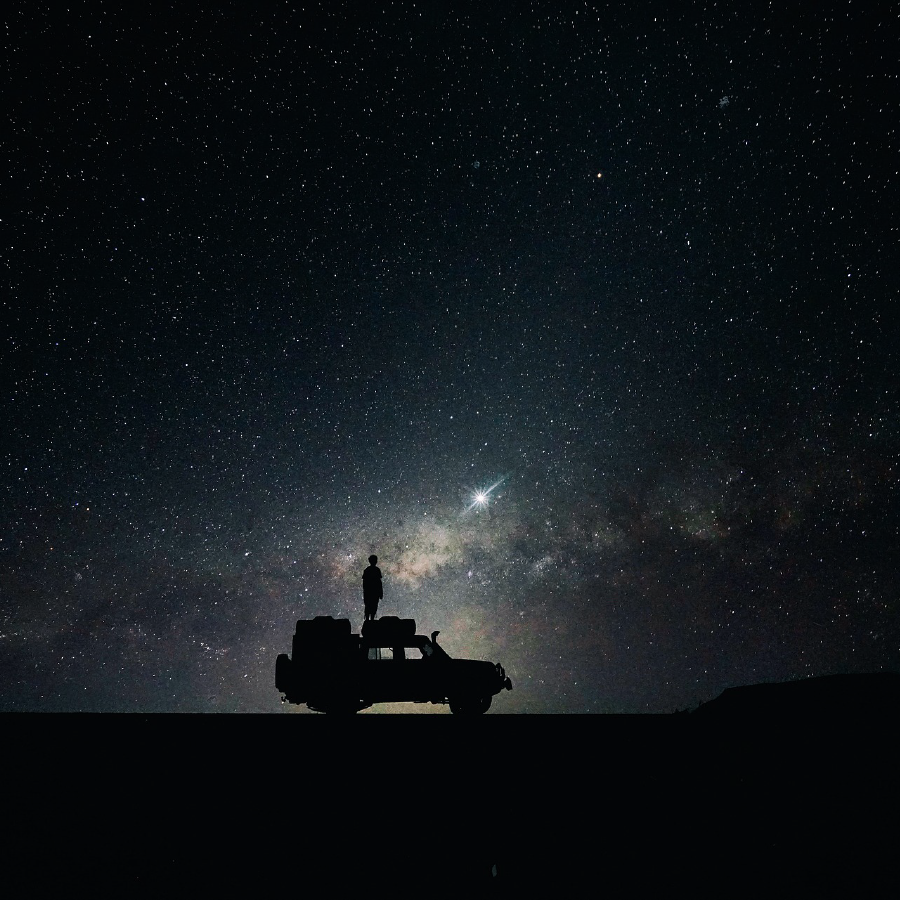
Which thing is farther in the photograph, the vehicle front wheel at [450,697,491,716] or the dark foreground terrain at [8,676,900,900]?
the vehicle front wheel at [450,697,491,716]

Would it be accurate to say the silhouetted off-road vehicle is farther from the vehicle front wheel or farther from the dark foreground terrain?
the dark foreground terrain

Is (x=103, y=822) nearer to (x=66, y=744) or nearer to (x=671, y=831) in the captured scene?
(x=66, y=744)

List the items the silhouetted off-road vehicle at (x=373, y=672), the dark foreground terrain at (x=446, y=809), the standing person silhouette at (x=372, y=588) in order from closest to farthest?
the dark foreground terrain at (x=446, y=809)
the silhouetted off-road vehicle at (x=373, y=672)
the standing person silhouette at (x=372, y=588)

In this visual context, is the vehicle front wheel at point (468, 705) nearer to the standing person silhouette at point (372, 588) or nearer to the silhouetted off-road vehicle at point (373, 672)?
the silhouetted off-road vehicle at point (373, 672)

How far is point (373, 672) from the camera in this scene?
31.6ft

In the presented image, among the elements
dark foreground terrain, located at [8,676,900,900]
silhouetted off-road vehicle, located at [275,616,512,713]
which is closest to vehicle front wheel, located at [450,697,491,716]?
silhouetted off-road vehicle, located at [275,616,512,713]

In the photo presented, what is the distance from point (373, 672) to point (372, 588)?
7.63 ft

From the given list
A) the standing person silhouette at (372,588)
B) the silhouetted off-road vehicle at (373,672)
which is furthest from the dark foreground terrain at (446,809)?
the standing person silhouette at (372,588)

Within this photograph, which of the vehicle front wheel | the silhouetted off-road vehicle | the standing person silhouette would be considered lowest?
the vehicle front wheel

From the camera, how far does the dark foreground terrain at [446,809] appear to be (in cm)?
385

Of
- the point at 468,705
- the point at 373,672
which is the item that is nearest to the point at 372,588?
the point at 373,672

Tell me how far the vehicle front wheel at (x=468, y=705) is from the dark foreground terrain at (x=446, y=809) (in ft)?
13.9

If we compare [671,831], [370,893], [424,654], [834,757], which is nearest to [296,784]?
[370,893]

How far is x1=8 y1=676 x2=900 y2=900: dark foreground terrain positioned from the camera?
385cm
